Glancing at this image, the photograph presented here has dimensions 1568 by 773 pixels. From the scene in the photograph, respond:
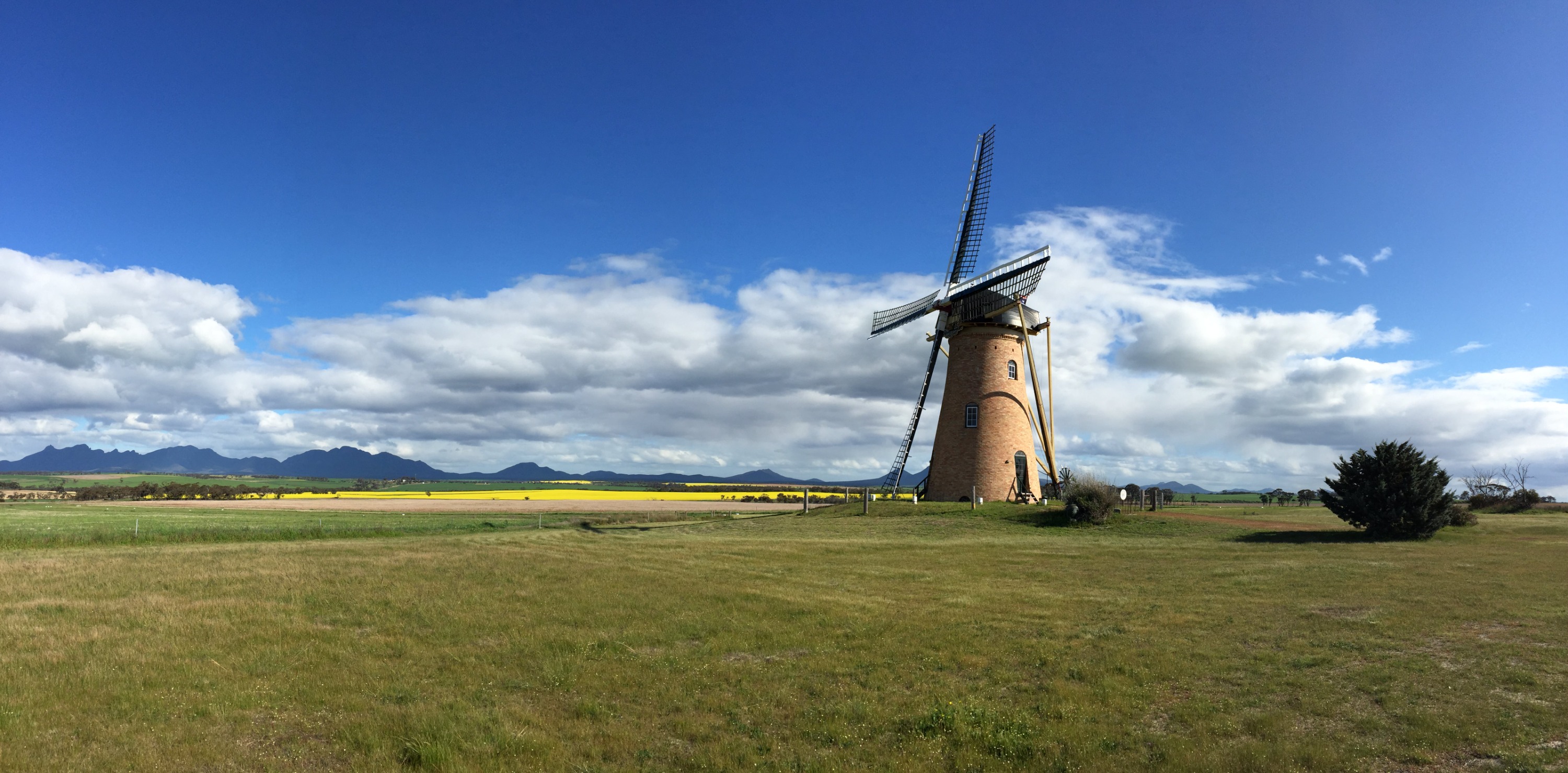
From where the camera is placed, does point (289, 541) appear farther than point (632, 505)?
No

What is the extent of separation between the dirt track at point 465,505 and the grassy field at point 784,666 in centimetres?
4285

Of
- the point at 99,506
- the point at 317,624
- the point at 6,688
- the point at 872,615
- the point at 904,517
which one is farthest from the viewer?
the point at 99,506

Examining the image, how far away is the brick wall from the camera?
46.5 meters

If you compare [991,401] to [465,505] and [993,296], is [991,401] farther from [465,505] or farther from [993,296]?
[465,505]

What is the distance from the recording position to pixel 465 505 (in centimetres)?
7825

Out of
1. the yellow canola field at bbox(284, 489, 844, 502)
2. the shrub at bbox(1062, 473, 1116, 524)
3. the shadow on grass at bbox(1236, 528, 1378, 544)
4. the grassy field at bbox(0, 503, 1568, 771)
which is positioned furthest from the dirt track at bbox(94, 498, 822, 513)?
the grassy field at bbox(0, 503, 1568, 771)

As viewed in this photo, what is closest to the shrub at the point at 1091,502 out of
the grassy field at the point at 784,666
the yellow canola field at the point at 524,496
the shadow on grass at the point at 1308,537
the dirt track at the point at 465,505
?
the shadow on grass at the point at 1308,537

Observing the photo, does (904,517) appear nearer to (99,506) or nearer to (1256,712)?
(1256,712)

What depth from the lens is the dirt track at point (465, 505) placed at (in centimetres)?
6594

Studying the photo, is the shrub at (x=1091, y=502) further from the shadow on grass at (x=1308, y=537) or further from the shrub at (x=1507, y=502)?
the shrub at (x=1507, y=502)

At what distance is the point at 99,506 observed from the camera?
69.4 meters

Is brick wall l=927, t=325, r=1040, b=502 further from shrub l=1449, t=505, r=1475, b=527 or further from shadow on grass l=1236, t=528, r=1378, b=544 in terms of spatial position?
shrub l=1449, t=505, r=1475, b=527

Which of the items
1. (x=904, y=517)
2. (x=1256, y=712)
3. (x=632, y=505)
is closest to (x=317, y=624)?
(x=1256, y=712)

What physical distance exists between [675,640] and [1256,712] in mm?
9158
